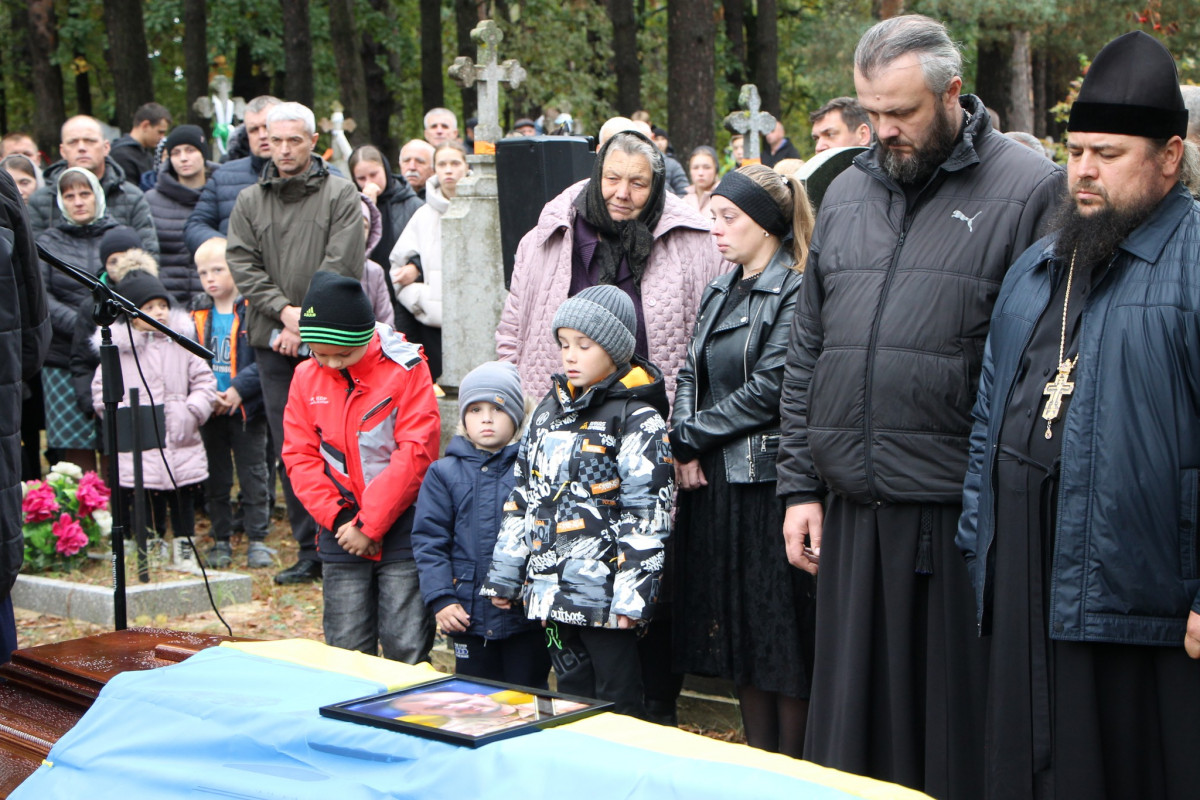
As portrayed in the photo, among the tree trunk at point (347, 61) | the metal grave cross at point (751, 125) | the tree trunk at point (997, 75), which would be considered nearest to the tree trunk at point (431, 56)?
the tree trunk at point (347, 61)

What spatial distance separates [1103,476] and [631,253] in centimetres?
238

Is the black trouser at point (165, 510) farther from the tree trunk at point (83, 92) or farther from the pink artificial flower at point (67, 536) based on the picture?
the tree trunk at point (83, 92)

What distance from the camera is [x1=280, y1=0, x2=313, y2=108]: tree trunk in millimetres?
17625

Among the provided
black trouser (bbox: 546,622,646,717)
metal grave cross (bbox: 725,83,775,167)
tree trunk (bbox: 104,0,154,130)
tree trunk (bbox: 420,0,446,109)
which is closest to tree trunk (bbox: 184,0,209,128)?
tree trunk (bbox: 104,0,154,130)

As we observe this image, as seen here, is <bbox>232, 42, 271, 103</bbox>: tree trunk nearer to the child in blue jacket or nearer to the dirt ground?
the dirt ground

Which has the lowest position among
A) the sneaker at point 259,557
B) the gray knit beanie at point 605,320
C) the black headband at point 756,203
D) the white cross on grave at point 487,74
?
the sneaker at point 259,557

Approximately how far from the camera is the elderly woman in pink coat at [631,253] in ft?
15.8

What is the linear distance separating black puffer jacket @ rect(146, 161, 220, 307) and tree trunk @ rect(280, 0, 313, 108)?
29.5 ft

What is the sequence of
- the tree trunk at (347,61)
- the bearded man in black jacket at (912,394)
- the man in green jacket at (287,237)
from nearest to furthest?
the bearded man in black jacket at (912,394)
the man in green jacket at (287,237)
the tree trunk at (347,61)

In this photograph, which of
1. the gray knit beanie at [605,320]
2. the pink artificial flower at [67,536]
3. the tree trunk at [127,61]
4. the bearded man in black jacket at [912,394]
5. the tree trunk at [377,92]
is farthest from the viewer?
the tree trunk at [377,92]

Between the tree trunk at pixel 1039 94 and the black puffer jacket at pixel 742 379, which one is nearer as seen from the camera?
the black puffer jacket at pixel 742 379

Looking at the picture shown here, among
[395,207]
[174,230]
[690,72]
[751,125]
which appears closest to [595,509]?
[395,207]

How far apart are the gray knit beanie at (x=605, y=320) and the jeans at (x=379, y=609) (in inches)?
50.6

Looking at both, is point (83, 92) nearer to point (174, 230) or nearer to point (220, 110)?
point (220, 110)
